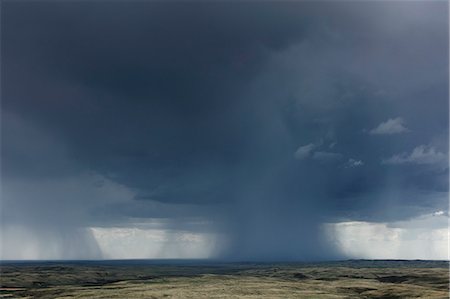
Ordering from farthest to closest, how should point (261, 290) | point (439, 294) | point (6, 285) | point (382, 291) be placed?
point (6, 285), point (261, 290), point (382, 291), point (439, 294)

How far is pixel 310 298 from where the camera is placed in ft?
368

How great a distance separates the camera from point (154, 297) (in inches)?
4427

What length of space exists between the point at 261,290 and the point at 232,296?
19.9 m

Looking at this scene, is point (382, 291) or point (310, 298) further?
point (382, 291)

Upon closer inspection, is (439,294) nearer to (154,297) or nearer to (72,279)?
(154,297)

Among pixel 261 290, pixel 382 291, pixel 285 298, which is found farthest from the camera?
pixel 261 290

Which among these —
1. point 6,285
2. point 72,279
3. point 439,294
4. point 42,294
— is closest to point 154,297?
point 42,294

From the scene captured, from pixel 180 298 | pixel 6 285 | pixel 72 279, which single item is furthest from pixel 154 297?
pixel 72 279

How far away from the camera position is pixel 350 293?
12594 centimetres

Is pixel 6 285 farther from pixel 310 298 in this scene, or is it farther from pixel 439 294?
pixel 439 294

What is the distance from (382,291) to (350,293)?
9270mm

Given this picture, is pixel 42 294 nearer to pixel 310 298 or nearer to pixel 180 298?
pixel 180 298

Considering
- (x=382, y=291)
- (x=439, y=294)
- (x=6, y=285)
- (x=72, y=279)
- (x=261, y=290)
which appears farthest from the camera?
(x=72, y=279)

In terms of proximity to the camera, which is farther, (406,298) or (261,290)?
(261,290)
